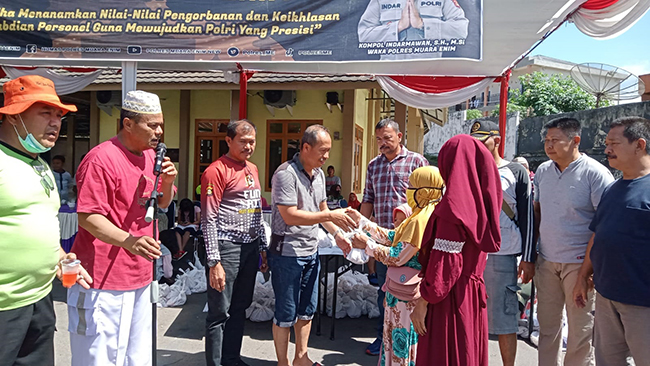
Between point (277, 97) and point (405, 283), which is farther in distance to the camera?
point (277, 97)

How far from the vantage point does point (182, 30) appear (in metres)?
4.94

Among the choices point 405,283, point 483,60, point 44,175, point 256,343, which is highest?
point 483,60

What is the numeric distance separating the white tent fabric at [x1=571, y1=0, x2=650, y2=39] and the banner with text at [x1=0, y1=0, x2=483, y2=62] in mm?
2429

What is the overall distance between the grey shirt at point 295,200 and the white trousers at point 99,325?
47.8 inches

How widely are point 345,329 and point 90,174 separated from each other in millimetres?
3377

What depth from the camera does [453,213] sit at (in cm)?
A: 209

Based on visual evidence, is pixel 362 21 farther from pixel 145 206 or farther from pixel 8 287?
pixel 8 287

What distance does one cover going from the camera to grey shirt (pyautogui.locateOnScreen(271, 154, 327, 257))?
3121 mm

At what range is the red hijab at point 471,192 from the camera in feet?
6.95

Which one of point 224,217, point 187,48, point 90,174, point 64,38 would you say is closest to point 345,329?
point 224,217

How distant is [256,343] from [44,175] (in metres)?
2.81

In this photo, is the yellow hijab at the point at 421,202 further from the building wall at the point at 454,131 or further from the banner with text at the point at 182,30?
the building wall at the point at 454,131

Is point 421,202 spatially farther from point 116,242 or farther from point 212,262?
point 116,242

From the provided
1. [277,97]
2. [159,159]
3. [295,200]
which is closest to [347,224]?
[295,200]
